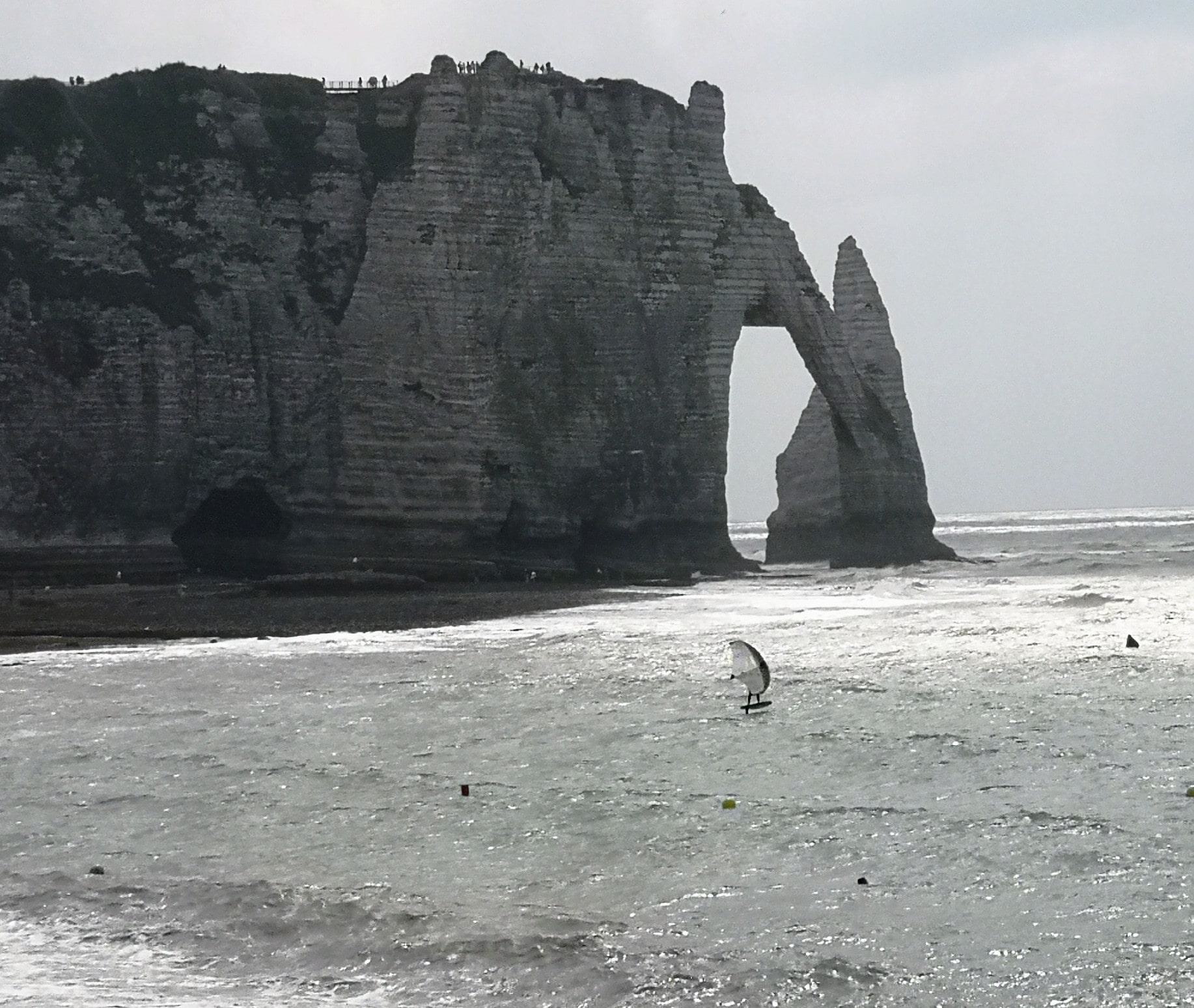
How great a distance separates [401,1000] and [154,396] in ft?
142

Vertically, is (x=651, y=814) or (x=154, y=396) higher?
(x=154, y=396)

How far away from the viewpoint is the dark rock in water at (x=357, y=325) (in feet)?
161

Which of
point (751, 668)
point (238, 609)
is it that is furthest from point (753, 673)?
point (238, 609)

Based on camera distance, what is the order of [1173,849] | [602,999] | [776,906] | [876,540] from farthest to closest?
[876,540] → [1173,849] → [776,906] → [602,999]

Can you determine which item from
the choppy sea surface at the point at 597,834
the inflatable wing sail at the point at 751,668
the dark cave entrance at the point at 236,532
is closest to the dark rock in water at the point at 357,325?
the dark cave entrance at the point at 236,532

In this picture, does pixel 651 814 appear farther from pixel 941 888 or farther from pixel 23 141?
pixel 23 141

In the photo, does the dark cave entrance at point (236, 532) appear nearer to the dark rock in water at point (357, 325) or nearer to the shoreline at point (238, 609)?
the dark rock in water at point (357, 325)

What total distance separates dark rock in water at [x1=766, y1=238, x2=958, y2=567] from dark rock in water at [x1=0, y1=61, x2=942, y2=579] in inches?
318

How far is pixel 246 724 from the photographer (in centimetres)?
1636

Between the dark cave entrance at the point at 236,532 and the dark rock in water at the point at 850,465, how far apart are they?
2202cm

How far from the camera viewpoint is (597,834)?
11.4m

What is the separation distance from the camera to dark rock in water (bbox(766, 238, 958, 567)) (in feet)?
203

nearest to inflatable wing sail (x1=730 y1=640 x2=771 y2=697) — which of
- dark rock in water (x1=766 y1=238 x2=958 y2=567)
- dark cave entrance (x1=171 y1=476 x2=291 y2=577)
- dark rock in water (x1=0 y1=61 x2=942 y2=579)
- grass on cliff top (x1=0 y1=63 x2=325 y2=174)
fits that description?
dark rock in water (x1=0 y1=61 x2=942 y2=579)

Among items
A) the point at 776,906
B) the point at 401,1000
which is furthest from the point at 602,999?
the point at 776,906
